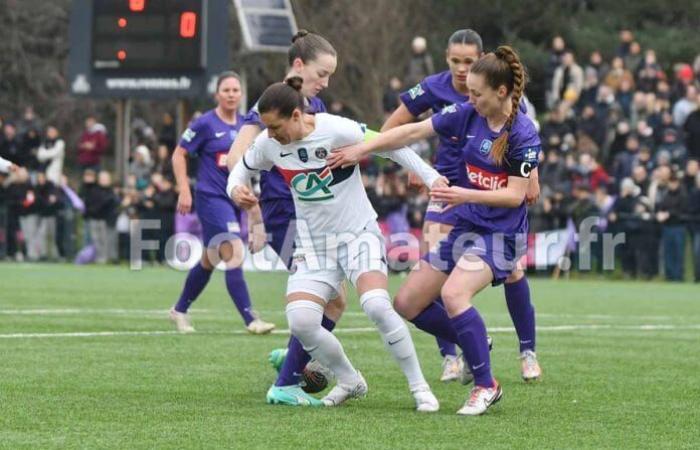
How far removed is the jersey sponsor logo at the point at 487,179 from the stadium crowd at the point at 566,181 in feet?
47.0

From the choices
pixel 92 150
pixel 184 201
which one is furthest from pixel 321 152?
pixel 92 150

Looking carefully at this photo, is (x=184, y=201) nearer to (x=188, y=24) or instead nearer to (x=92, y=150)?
(x=188, y=24)

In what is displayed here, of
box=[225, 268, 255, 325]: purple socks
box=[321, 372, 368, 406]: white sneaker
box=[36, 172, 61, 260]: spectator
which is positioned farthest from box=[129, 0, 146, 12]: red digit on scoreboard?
box=[321, 372, 368, 406]: white sneaker

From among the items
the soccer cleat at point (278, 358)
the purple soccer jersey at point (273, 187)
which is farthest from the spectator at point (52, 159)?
the soccer cleat at point (278, 358)

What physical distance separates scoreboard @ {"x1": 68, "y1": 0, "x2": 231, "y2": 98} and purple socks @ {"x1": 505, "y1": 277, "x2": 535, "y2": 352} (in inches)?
577

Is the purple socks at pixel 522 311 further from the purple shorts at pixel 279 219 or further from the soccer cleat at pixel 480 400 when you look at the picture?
the soccer cleat at pixel 480 400

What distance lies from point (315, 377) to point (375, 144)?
4.70 ft

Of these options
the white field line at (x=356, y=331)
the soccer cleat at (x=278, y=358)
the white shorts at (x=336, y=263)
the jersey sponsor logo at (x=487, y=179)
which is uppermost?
the jersey sponsor logo at (x=487, y=179)

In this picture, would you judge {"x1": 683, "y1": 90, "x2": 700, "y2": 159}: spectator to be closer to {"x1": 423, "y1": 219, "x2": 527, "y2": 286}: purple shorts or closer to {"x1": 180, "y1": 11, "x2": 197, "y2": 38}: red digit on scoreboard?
{"x1": 180, "y1": 11, "x2": 197, "y2": 38}: red digit on scoreboard

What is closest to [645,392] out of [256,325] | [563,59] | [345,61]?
[256,325]

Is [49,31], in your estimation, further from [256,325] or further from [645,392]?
[645,392]

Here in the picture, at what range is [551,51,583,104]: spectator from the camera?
27.4 metres

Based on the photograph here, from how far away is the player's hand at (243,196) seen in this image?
306 inches

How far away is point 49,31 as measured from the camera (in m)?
44.5
